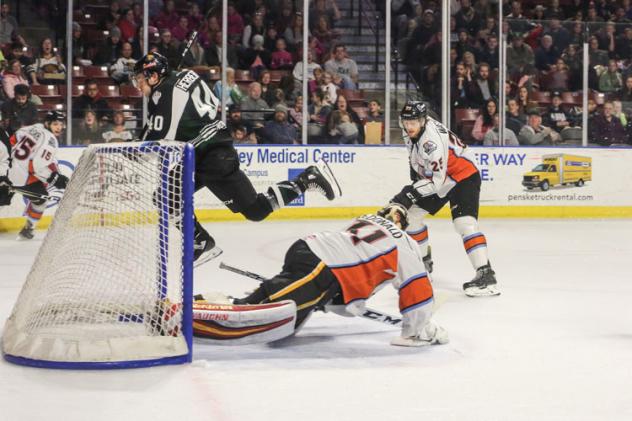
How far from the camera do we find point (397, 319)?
14.3ft

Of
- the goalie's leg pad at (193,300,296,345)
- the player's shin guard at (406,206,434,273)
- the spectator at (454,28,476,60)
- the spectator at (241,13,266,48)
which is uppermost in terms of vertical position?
the spectator at (241,13,266,48)

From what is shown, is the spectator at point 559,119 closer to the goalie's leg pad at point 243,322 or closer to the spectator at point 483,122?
the spectator at point 483,122

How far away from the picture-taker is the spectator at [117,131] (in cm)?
963

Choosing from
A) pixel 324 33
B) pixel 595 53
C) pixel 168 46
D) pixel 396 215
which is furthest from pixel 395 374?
pixel 595 53

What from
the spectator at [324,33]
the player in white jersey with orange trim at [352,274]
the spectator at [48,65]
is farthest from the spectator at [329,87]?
the player in white jersey with orange trim at [352,274]

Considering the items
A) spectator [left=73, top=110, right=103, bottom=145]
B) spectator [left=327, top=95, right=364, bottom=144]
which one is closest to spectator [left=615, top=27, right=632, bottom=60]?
spectator [left=327, top=95, right=364, bottom=144]

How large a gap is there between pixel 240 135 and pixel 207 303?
6.22 metres

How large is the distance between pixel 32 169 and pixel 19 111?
0.65m

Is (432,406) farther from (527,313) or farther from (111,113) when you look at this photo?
(111,113)

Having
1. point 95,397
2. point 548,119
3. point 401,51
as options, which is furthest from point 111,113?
point 95,397

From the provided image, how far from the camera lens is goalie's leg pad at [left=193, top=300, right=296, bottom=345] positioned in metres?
4.03

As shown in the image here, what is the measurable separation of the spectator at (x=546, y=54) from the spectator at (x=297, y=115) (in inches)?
103

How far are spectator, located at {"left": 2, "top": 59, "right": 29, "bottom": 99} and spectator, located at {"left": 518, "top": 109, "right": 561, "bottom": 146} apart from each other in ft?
16.2

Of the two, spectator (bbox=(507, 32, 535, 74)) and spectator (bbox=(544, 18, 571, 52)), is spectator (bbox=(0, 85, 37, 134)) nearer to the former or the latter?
spectator (bbox=(507, 32, 535, 74))
